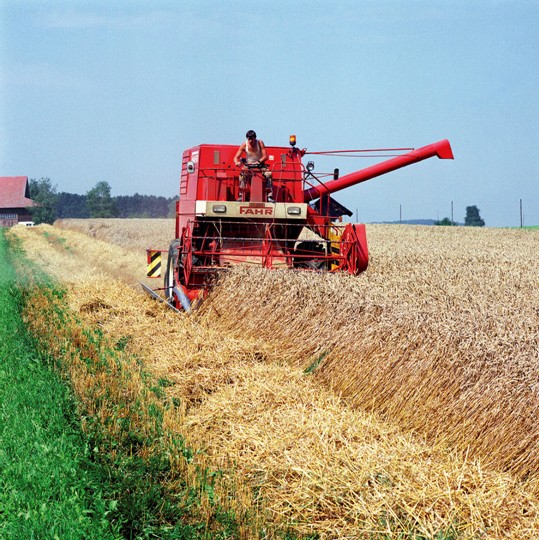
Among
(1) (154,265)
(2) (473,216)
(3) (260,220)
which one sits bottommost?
(1) (154,265)

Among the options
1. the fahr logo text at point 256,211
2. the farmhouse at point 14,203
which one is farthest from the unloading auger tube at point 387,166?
the farmhouse at point 14,203

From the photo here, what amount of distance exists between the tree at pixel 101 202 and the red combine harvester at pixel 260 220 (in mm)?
80041

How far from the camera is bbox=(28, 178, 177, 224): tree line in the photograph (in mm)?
72812

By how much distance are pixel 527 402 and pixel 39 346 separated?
5067 mm

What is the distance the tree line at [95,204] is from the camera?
239 ft

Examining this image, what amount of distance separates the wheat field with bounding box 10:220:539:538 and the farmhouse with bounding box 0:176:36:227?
67.1 meters

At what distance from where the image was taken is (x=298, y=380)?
7027 millimetres

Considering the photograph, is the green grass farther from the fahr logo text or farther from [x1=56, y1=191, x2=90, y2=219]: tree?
[x1=56, y1=191, x2=90, y2=219]: tree

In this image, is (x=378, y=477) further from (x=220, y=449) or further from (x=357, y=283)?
(x=357, y=283)

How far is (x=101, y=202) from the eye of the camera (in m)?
89.7

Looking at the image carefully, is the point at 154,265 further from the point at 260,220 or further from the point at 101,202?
the point at 101,202

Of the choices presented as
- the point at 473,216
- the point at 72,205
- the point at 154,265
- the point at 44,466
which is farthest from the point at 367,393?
the point at 72,205

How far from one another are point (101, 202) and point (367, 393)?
86.4 meters

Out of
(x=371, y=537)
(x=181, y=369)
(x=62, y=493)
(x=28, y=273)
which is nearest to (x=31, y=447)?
(x=62, y=493)
